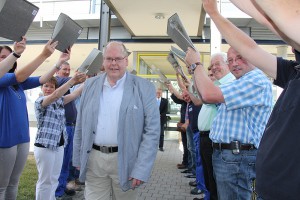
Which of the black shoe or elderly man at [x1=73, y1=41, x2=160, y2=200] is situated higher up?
elderly man at [x1=73, y1=41, x2=160, y2=200]

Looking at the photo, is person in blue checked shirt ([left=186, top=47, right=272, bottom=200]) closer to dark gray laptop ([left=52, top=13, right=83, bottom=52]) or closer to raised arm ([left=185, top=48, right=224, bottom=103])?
raised arm ([left=185, top=48, right=224, bottom=103])

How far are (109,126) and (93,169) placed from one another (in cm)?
48

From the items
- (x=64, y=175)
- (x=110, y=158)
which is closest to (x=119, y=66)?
(x=110, y=158)

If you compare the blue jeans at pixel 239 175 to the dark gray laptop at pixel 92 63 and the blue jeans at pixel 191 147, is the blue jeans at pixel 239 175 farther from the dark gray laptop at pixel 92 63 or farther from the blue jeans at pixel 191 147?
the blue jeans at pixel 191 147

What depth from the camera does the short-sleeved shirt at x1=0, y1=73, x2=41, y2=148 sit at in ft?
9.98

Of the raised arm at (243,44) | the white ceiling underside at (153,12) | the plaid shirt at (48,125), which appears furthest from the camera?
the white ceiling underside at (153,12)

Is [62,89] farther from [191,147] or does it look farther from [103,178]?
[191,147]

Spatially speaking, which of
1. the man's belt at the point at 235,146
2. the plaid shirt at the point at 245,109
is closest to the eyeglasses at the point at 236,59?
the plaid shirt at the point at 245,109

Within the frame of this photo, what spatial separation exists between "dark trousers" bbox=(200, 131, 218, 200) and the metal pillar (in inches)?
128

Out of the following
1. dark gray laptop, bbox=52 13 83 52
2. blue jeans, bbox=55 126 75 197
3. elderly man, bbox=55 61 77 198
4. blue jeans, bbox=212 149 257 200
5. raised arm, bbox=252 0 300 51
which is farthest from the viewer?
elderly man, bbox=55 61 77 198

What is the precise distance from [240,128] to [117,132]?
1175 millimetres

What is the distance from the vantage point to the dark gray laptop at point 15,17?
2342mm

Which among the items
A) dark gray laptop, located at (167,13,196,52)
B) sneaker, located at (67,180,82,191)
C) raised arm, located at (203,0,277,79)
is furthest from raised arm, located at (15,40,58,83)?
sneaker, located at (67,180,82,191)

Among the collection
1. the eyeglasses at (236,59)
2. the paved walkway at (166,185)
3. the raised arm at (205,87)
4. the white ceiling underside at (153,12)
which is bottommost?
the paved walkway at (166,185)
